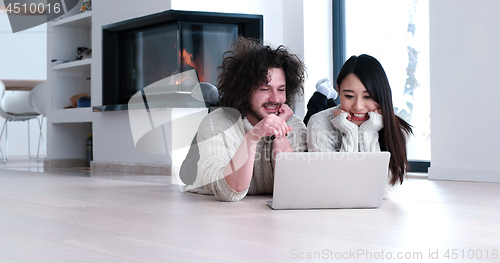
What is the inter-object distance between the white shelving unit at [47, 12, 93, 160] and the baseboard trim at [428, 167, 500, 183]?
2770mm

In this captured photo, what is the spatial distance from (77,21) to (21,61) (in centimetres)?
324

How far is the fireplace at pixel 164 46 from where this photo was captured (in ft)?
11.3

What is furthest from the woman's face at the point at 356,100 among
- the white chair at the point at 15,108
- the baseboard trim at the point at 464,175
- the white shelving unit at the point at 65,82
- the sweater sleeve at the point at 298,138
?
the white chair at the point at 15,108

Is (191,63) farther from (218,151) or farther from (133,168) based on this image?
(218,151)

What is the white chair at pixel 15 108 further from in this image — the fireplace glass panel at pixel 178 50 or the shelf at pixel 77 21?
the fireplace glass panel at pixel 178 50

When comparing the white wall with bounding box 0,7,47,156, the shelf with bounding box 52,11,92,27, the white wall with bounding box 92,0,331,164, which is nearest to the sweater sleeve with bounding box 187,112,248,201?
the white wall with bounding box 92,0,331,164

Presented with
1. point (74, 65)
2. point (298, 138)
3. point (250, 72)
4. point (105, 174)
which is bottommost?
point (105, 174)

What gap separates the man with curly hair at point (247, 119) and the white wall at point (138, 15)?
1.66 m

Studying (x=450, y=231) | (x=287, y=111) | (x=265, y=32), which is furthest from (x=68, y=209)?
(x=265, y=32)

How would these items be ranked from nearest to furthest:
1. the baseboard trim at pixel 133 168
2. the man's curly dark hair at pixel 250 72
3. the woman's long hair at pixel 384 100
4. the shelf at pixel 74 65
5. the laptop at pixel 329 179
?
the laptop at pixel 329 179, the woman's long hair at pixel 384 100, the man's curly dark hair at pixel 250 72, the baseboard trim at pixel 133 168, the shelf at pixel 74 65

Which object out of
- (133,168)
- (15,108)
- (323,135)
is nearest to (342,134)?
(323,135)

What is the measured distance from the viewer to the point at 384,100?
5.30ft

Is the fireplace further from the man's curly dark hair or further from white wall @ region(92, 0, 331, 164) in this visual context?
the man's curly dark hair

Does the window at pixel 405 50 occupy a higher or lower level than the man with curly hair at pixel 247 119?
higher
